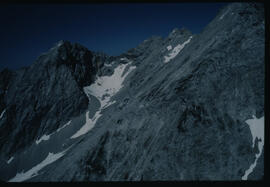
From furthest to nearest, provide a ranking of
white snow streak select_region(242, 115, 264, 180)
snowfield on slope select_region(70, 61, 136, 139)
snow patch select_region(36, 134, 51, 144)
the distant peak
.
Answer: snowfield on slope select_region(70, 61, 136, 139) < the distant peak < snow patch select_region(36, 134, 51, 144) < white snow streak select_region(242, 115, 264, 180)

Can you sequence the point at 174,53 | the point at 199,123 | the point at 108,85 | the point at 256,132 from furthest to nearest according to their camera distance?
the point at 108,85, the point at 174,53, the point at 199,123, the point at 256,132

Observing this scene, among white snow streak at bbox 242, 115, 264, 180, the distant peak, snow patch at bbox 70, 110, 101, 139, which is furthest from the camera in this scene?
the distant peak

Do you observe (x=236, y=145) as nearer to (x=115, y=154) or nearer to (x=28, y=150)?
(x=115, y=154)

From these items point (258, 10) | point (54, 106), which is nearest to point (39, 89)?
point (54, 106)

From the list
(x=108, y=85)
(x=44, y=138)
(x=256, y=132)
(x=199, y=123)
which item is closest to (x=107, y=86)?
(x=108, y=85)

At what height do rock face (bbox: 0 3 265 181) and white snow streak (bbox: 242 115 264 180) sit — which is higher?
rock face (bbox: 0 3 265 181)

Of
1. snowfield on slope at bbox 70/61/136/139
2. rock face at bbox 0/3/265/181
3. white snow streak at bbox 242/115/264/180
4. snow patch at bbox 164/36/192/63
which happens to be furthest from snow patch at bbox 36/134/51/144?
white snow streak at bbox 242/115/264/180

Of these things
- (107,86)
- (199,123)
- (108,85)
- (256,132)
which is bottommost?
(256,132)

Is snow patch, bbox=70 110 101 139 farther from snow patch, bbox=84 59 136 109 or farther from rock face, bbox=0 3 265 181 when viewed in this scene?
rock face, bbox=0 3 265 181

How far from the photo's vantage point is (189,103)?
539 inches

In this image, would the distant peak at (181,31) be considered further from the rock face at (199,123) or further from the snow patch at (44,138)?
the snow patch at (44,138)

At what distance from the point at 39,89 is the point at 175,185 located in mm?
51410

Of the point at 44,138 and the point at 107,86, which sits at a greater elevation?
the point at 107,86

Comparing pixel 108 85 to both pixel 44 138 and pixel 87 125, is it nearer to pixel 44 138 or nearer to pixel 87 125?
pixel 87 125
